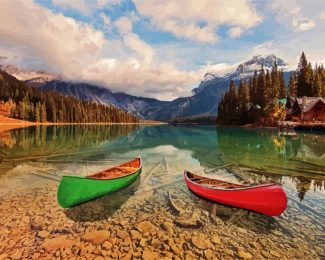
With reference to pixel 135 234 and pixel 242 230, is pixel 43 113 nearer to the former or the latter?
pixel 135 234

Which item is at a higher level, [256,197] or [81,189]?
[81,189]

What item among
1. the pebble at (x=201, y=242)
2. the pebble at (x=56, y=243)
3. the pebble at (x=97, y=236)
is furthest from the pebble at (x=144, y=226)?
the pebble at (x=56, y=243)

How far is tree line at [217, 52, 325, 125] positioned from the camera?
95438mm

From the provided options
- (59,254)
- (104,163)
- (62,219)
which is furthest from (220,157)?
(59,254)

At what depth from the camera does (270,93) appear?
322 feet

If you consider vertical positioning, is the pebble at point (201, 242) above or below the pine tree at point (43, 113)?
below

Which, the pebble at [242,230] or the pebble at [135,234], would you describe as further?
the pebble at [242,230]

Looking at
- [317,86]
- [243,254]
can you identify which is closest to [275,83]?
[317,86]

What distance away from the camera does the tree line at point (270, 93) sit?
95438 mm

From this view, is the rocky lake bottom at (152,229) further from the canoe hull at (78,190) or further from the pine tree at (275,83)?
the pine tree at (275,83)

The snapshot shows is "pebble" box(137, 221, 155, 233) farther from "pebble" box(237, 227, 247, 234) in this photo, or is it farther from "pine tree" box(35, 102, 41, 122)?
"pine tree" box(35, 102, 41, 122)

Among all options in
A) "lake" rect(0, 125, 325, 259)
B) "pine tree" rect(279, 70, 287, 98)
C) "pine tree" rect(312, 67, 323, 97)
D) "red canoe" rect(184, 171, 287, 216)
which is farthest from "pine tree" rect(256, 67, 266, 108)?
"red canoe" rect(184, 171, 287, 216)

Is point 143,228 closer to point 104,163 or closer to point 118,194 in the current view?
point 118,194

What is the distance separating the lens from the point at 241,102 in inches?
4621
